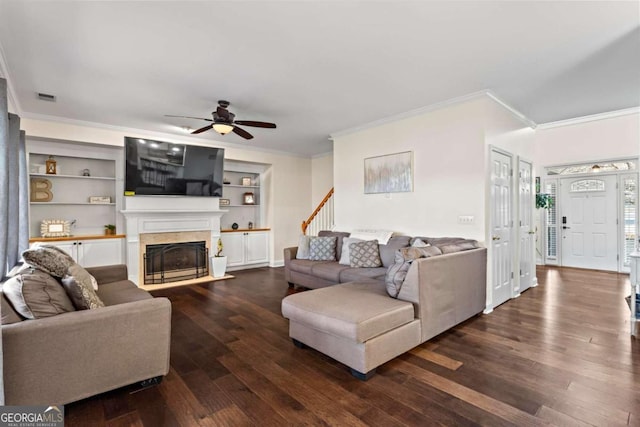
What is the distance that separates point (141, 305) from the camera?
7.08 ft

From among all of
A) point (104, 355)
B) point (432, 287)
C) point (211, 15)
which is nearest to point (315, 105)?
point (211, 15)

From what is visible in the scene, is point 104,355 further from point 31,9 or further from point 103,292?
point 31,9

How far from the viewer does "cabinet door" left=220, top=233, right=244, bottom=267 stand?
260 inches

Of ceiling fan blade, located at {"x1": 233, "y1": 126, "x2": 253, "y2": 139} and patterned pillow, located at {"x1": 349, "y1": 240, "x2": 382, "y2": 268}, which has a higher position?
ceiling fan blade, located at {"x1": 233, "y1": 126, "x2": 253, "y2": 139}

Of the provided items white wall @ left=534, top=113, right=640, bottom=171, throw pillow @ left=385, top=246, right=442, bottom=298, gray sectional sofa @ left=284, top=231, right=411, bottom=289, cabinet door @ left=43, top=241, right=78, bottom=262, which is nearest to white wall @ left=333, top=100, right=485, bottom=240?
gray sectional sofa @ left=284, top=231, right=411, bottom=289

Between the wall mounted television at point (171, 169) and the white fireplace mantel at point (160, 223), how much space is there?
334mm

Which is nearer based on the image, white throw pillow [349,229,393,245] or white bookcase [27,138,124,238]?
white throw pillow [349,229,393,245]

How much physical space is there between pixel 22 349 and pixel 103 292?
4.63ft

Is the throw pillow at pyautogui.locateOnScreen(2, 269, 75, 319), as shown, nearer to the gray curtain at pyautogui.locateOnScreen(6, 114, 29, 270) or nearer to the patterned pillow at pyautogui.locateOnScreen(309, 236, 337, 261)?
the gray curtain at pyautogui.locateOnScreen(6, 114, 29, 270)

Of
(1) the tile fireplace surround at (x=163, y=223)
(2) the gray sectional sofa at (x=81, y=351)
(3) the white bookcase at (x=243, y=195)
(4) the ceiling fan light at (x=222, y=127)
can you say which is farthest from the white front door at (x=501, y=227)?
(3) the white bookcase at (x=243, y=195)

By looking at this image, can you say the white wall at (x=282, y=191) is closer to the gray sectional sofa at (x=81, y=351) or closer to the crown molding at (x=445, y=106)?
the crown molding at (x=445, y=106)

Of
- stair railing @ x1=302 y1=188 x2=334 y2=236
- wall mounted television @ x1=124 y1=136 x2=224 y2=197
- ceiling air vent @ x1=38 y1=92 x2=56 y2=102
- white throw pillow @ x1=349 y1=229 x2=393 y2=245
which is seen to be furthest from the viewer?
stair railing @ x1=302 y1=188 x2=334 y2=236

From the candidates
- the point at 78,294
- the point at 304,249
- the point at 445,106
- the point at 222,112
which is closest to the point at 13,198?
the point at 78,294

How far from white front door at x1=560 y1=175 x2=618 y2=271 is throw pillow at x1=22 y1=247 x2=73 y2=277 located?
8445 mm
